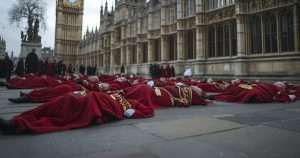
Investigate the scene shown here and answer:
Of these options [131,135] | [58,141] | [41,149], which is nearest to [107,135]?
[131,135]

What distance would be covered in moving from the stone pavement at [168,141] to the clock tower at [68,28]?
83317 mm

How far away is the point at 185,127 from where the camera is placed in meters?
4.32

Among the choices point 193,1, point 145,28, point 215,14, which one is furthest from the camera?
point 145,28

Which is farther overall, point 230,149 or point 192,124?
point 192,124

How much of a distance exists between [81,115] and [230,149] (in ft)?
9.21

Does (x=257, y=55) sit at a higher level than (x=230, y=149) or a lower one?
higher

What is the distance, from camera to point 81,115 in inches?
175

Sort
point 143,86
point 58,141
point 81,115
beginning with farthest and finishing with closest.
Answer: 1. point 143,86
2. point 81,115
3. point 58,141

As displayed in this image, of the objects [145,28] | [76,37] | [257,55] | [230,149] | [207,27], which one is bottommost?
[230,149]

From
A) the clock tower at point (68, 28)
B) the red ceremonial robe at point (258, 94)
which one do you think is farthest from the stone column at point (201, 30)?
the clock tower at point (68, 28)

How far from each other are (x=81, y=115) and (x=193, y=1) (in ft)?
74.0

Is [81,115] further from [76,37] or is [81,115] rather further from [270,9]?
[76,37]

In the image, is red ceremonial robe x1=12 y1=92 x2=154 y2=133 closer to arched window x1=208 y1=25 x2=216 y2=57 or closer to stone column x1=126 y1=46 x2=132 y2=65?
arched window x1=208 y1=25 x2=216 y2=57

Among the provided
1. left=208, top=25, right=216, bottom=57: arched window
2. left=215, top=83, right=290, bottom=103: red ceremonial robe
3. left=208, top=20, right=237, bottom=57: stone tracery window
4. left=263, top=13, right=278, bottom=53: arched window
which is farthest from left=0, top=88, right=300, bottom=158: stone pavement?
left=208, top=25, right=216, bottom=57: arched window
